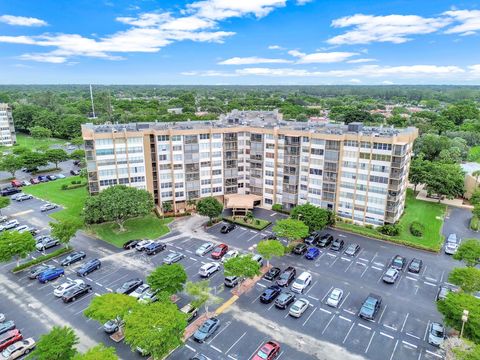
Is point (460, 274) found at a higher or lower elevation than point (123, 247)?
higher

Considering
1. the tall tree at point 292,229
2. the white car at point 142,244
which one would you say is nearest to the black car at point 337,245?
the tall tree at point 292,229

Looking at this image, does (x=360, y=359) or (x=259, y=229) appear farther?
(x=259, y=229)

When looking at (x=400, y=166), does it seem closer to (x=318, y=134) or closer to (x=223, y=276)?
(x=318, y=134)

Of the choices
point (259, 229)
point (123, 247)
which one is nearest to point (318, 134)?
point (259, 229)

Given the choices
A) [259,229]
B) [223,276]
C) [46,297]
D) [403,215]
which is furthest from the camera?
[403,215]

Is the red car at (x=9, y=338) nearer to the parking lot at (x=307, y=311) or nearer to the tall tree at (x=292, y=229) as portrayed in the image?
the parking lot at (x=307, y=311)

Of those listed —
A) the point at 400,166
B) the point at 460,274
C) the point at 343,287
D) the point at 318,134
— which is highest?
the point at 318,134

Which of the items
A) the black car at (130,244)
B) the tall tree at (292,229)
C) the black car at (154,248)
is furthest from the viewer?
the black car at (130,244)
